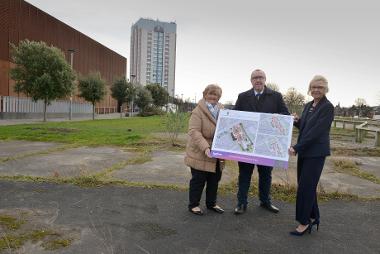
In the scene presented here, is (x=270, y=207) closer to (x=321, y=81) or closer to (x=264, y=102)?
(x=264, y=102)

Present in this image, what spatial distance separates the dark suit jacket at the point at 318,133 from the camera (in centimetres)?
440

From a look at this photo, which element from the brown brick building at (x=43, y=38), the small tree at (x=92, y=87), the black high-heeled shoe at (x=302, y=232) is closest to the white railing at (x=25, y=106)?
the brown brick building at (x=43, y=38)

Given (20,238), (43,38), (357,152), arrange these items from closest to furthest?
(20,238)
(357,152)
(43,38)

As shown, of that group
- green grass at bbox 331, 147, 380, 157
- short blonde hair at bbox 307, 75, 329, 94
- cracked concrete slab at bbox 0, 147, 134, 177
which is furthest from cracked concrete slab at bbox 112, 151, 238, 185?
green grass at bbox 331, 147, 380, 157

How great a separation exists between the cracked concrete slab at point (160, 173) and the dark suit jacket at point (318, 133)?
2.81m

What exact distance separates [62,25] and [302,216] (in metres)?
49.3

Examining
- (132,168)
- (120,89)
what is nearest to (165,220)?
(132,168)

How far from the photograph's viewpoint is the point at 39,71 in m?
27.5

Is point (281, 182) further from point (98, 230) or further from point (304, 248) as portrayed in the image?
point (98, 230)

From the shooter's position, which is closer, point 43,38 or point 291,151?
point 291,151

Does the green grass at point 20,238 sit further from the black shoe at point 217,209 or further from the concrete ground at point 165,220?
the black shoe at point 217,209

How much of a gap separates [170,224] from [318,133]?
6.58 feet

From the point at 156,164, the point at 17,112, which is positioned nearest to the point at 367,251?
the point at 156,164

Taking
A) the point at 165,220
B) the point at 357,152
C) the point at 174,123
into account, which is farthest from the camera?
the point at 174,123
